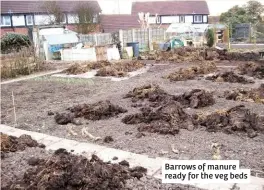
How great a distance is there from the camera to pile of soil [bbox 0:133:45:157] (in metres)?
6.13

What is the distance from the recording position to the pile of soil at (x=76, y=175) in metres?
4.39

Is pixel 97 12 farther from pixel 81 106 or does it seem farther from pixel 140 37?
pixel 81 106

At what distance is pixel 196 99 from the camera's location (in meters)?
8.73

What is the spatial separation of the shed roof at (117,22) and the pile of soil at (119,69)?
26755mm

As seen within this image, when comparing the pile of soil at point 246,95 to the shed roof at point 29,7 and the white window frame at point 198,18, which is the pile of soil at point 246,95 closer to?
the shed roof at point 29,7

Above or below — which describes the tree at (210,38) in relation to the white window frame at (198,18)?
below

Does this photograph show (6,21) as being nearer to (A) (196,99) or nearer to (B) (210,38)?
(B) (210,38)

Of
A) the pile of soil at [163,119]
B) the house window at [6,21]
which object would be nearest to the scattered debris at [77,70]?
the pile of soil at [163,119]

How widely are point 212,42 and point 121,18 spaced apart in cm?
2185

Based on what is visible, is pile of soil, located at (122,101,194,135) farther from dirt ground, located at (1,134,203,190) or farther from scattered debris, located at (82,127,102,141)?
dirt ground, located at (1,134,203,190)

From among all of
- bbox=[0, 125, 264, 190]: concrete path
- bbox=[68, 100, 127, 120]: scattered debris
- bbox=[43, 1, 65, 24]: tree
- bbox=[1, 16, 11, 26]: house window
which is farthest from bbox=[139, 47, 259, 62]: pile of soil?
bbox=[1, 16, 11, 26]: house window

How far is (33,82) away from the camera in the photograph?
14422 mm

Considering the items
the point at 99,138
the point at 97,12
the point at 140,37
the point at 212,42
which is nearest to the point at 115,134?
the point at 99,138

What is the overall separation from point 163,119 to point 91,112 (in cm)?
193
